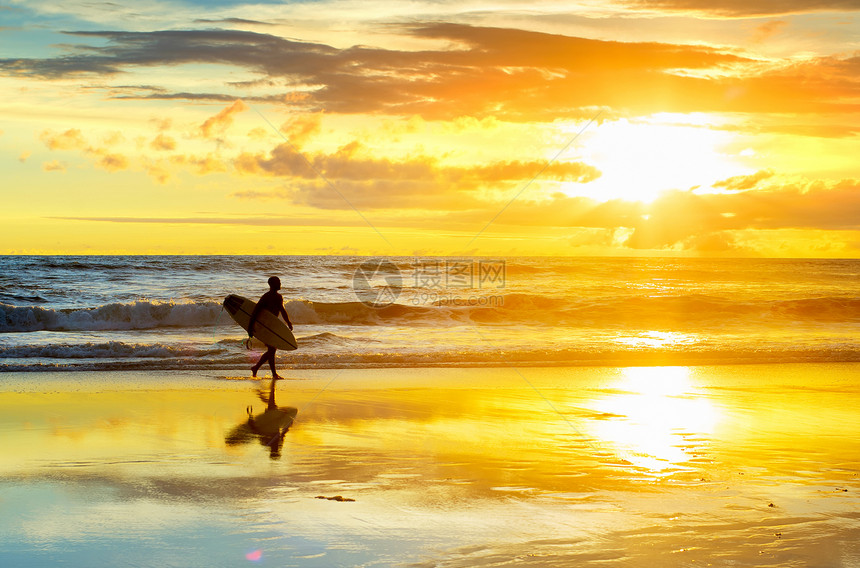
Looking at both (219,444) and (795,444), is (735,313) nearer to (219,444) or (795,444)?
(795,444)

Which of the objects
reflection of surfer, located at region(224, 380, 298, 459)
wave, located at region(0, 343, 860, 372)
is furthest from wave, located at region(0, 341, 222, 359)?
reflection of surfer, located at region(224, 380, 298, 459)

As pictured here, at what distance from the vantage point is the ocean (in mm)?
16578

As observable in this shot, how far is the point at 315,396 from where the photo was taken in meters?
11.6

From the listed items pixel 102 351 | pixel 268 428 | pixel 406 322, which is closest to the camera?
pixel 268 428

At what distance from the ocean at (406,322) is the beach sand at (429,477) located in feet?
14.2

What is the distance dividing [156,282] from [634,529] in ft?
124

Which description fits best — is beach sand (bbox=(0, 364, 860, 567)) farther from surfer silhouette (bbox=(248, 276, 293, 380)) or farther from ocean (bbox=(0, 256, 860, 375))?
ocean (bbox=(0, 256, 860, 375))

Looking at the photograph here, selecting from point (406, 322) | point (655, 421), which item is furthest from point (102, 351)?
point (655, 421)

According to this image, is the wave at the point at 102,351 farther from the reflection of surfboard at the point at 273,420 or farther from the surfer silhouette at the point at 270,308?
the reflection of surfboard at the point at 273,420

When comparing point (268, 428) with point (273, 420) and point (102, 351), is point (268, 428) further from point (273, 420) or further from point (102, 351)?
point (102, 351)

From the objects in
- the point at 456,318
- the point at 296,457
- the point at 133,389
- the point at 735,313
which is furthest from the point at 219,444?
the point at 735,313

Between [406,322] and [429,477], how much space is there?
18947mm

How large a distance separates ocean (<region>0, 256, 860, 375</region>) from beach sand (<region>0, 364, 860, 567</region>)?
14.2ft

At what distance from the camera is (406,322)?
2570 centimetres
